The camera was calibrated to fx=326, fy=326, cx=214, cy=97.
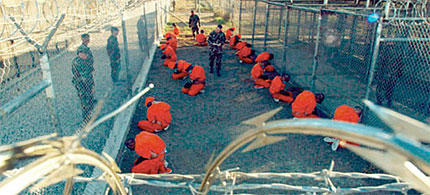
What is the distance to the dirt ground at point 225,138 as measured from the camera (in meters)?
4.89

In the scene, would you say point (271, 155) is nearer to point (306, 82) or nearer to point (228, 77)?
point (306, 82)

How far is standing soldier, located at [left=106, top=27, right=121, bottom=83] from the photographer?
6742mm

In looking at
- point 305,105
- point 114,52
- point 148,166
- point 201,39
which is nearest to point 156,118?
point 148,166

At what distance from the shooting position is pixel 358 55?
9531mm

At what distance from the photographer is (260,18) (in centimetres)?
1295

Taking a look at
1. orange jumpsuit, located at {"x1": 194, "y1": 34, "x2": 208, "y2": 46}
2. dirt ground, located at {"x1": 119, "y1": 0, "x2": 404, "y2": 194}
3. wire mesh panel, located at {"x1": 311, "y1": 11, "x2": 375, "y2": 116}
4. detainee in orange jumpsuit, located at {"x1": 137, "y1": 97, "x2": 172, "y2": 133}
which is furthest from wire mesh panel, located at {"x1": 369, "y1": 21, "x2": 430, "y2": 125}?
orange jumpsuit, located at {"x1": 194, "y1": 34, "x2": 208, "y2": 46}

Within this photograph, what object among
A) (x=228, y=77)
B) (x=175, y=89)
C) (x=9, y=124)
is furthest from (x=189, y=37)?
(x=9, y=124)

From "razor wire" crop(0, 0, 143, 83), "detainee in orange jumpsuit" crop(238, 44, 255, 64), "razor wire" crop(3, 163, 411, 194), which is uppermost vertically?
"razor wire" crop(0, 0, 143, 83)

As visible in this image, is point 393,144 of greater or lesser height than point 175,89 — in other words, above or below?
above

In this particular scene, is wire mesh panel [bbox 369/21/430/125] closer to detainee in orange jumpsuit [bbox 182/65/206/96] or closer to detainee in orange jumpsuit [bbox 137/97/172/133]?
detainee in orange jumpsuit [bbox 137/97/172/133]

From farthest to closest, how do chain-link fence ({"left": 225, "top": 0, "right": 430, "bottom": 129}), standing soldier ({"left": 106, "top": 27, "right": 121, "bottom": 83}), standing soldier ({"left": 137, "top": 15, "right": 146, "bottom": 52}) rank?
standing soldier ({"left": 137, "top": 15, "right": 146, "bottom": 52})
standing soldier ({"left": 106, "top": 27, "right": 121, "bottom": 83})
chain-link fence ({"left": 225, "top": 0, "right": 430, "bottom": 129})

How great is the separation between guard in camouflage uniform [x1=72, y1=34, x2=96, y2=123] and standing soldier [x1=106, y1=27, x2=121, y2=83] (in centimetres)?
131

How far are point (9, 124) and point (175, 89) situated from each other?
404cm

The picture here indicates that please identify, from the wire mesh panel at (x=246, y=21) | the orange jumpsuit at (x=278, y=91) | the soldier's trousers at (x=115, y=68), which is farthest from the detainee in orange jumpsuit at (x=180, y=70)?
the wire mesh panel at (x=246, y=21)
